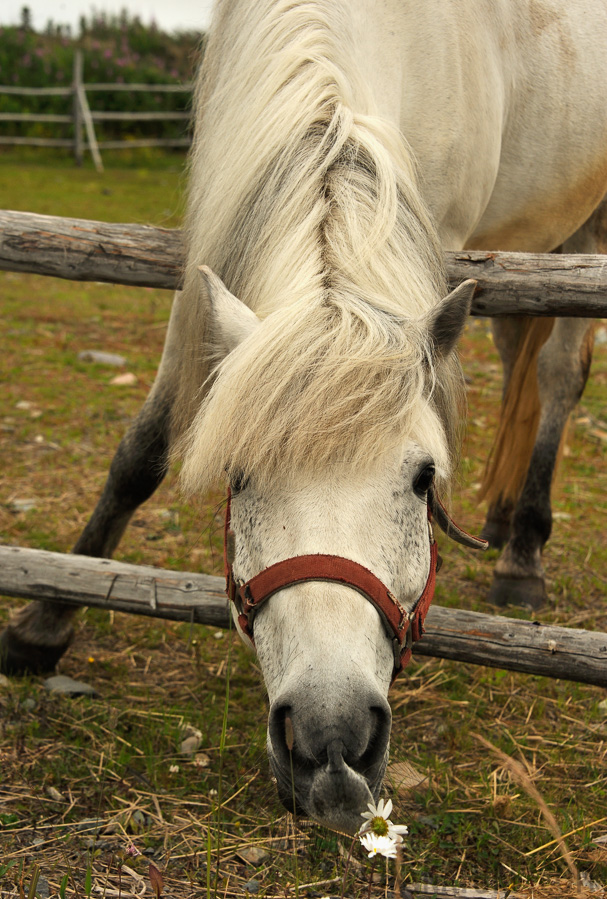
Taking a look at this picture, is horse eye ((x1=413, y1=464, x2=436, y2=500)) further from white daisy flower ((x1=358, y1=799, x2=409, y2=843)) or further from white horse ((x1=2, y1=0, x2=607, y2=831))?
white daisy flower ((x1=358, y1=799, x2=409, y2=843))

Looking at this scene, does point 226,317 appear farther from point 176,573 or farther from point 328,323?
point 176,573

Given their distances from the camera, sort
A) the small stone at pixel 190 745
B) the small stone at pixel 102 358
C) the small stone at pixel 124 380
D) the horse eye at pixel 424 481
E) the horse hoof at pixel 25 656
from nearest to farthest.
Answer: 1. the horse eye at pixel 424 481
2. the small stone at pixel 190 745
3. the horse hoof at pixel 25 656
4. the small stone at pixel 124 380
5. the small stone at pixel 102 358

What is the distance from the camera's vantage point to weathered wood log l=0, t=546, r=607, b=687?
7.92 feet

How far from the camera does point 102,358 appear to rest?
646 centimetres

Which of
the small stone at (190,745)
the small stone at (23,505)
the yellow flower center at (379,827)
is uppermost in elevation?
the yellow flower center at (379,827)

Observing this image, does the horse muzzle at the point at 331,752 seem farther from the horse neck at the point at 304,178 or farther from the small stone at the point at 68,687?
the small stone at the point at 68,687

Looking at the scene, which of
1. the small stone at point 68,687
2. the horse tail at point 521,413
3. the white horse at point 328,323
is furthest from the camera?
the horse tail at point 521,413

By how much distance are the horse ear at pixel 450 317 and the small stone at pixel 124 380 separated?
440 centimetres

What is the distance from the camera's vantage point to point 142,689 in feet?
9.50

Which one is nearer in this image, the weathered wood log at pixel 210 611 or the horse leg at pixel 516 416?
the weathered wood log at pixel 210 611

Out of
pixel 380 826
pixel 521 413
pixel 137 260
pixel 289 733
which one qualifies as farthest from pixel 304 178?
pixel 521 413

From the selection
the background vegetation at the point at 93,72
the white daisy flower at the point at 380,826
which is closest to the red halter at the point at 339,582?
the white daisy flower at the point at 380,826

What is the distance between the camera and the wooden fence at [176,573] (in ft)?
7.90

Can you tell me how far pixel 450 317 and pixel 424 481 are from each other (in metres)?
0.38
